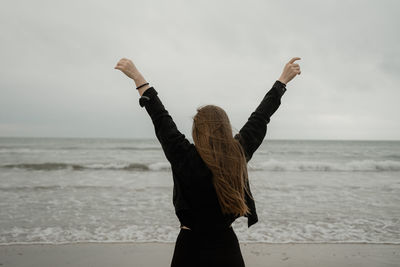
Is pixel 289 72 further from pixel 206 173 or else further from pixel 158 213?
pixel 158 213

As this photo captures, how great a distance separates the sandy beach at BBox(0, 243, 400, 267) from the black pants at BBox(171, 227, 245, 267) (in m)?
3.44

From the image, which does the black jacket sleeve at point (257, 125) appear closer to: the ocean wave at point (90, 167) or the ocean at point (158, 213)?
the ocean at point (158, 213)

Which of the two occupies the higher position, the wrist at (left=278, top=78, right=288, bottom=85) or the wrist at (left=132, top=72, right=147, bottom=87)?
the wrist at (left=278, top=78, right=288, bottom=85)

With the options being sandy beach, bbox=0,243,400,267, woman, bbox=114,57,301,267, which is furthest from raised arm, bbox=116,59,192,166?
sandy beach, bbox=0,243,400,267

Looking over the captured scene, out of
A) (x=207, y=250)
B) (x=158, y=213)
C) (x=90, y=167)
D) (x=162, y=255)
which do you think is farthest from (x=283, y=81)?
(x=90, y=167)

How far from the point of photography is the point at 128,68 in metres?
1.44

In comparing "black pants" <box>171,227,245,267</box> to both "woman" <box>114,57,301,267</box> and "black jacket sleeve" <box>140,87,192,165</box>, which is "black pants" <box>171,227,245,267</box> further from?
"black jacket sleeve" <box>140,87,192,165</box>

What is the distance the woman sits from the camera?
1.34m

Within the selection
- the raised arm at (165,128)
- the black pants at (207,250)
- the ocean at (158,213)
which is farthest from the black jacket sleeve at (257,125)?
the ocean at (158,213)

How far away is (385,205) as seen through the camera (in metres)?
8.48

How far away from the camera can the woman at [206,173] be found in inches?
52.9

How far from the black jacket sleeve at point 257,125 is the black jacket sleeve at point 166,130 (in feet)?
1.04

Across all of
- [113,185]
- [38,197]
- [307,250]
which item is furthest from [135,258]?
[113,185]

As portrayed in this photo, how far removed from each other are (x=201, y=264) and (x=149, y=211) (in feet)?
21.1
